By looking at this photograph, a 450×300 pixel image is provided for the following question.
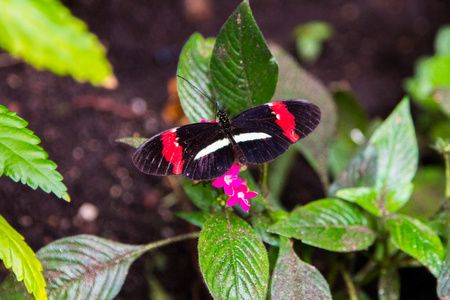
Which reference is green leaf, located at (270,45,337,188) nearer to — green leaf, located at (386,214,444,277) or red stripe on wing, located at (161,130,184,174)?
green leaf, located at (386,214,444,277)

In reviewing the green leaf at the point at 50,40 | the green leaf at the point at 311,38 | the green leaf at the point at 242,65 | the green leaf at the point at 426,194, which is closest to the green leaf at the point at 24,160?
the green leaf at the point at 242,65

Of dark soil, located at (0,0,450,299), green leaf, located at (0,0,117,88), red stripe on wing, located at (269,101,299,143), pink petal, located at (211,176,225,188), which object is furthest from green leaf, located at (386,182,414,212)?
green leaf, located at (0,0,117,88)

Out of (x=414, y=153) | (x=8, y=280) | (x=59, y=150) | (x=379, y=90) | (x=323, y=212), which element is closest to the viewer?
(x=8, y=280)

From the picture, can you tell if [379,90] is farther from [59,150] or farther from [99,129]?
[59,150]

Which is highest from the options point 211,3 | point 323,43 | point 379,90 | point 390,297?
point 211,3

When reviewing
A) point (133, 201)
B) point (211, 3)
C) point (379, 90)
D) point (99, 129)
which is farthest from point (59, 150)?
point (379, 90)

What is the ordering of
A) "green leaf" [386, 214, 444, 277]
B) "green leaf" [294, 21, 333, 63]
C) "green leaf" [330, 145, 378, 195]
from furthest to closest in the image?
1. "green leaf" [294, 21, 333, 63]
2. "green leaf" [330, 145, 378, 195]
3. "green leaf" [386, 214, 444, 277]
